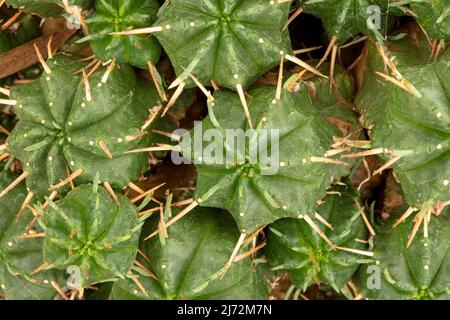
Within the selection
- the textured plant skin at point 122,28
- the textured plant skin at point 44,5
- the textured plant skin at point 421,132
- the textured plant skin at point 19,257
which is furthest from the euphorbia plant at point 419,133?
the textured plant skin at point 19,257

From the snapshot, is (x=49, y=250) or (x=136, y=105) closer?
(x=49, y=250)

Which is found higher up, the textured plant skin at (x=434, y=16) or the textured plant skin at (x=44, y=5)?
the textured plant skin at (x=44, y=5)

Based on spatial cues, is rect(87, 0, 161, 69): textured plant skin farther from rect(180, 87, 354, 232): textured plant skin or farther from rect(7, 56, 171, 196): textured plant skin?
rect(180, 87, 354, 232): textured plant skin

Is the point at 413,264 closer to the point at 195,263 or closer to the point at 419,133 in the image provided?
the point at 419,133

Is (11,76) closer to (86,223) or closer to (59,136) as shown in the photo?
(59,136)

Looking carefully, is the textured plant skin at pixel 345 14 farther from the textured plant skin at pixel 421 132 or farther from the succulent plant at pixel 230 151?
the textured plant skin at pixel 421 132
